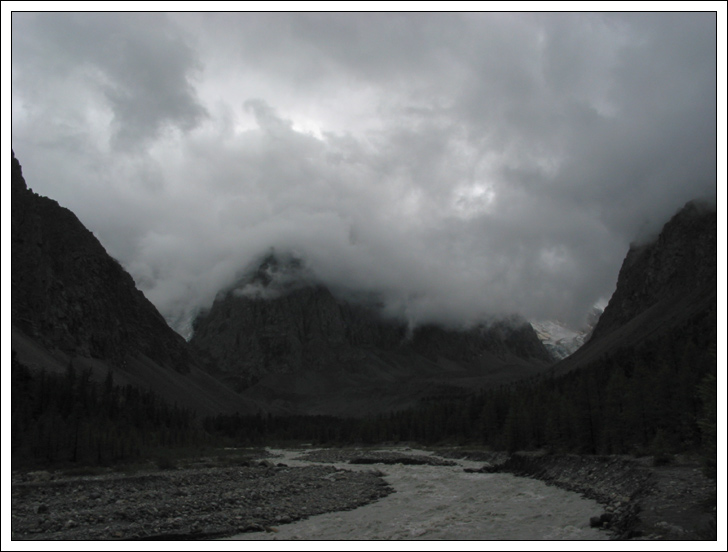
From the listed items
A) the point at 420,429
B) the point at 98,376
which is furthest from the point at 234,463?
the point at 98,376

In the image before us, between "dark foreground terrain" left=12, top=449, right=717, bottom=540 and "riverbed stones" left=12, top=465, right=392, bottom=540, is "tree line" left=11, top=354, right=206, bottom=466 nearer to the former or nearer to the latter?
"dark foreground terrain" left=12, top=449, right=717, bottom=540

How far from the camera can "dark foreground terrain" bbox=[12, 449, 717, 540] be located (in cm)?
2675

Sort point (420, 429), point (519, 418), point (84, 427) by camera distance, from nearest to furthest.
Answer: point (84, 427), point (519, 418), point (420, 429)

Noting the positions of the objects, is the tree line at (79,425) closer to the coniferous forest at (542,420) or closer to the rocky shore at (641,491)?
the coniferous forest at (542,420)

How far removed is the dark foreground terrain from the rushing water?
149cm

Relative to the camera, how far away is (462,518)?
1355 inches

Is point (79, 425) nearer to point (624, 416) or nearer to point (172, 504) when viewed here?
point (172, 504)

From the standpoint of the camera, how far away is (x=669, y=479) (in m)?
35.4

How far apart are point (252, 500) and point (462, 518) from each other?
16.0 m

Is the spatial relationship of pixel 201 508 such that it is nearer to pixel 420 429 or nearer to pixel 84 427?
pixel 84 427

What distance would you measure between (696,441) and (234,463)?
63.1 metres

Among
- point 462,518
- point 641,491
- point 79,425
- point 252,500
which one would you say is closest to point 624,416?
point 641,491

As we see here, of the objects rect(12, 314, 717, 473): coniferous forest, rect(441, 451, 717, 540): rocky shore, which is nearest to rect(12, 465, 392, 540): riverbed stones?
rect(12, 314, 717, 473): coniferous forest

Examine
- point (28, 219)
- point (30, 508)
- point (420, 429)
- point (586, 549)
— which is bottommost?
point (420, 429)
